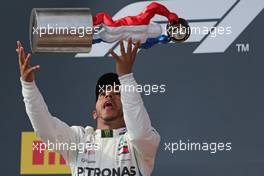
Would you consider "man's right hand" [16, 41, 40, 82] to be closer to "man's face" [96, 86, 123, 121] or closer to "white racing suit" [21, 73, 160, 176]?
"white racing suit" [21, 73, 160, 176]

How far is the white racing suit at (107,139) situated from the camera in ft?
9.97

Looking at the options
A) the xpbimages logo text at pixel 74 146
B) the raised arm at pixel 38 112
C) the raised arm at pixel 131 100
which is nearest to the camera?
the raised arm at pixel 131 100

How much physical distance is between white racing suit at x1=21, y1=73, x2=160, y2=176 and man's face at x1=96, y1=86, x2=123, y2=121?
2.4 inches

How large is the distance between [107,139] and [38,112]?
1.00ft

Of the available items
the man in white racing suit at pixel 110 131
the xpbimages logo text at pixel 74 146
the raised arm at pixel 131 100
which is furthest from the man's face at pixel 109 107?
the raised arm at pixel 131 100

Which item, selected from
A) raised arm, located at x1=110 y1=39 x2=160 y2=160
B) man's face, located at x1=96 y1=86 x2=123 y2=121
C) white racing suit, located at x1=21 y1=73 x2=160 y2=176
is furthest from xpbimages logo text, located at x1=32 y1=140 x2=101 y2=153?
raised arm, located at x1=110 y1=39 x2=160 y2=160

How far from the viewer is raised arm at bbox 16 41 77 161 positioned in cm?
311

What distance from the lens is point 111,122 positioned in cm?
334

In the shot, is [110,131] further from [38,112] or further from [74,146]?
[38,112]

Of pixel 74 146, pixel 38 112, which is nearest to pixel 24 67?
pixel 38 112

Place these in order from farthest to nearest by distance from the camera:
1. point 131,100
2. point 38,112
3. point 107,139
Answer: point 107,139 → point 38,112 → point 131,100

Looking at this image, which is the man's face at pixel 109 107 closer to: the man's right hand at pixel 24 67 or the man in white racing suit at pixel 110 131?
the man in white racing suit at pixel 110 131

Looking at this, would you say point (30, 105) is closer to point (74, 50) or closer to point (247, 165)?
point (74, 50)

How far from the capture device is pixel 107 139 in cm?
329
